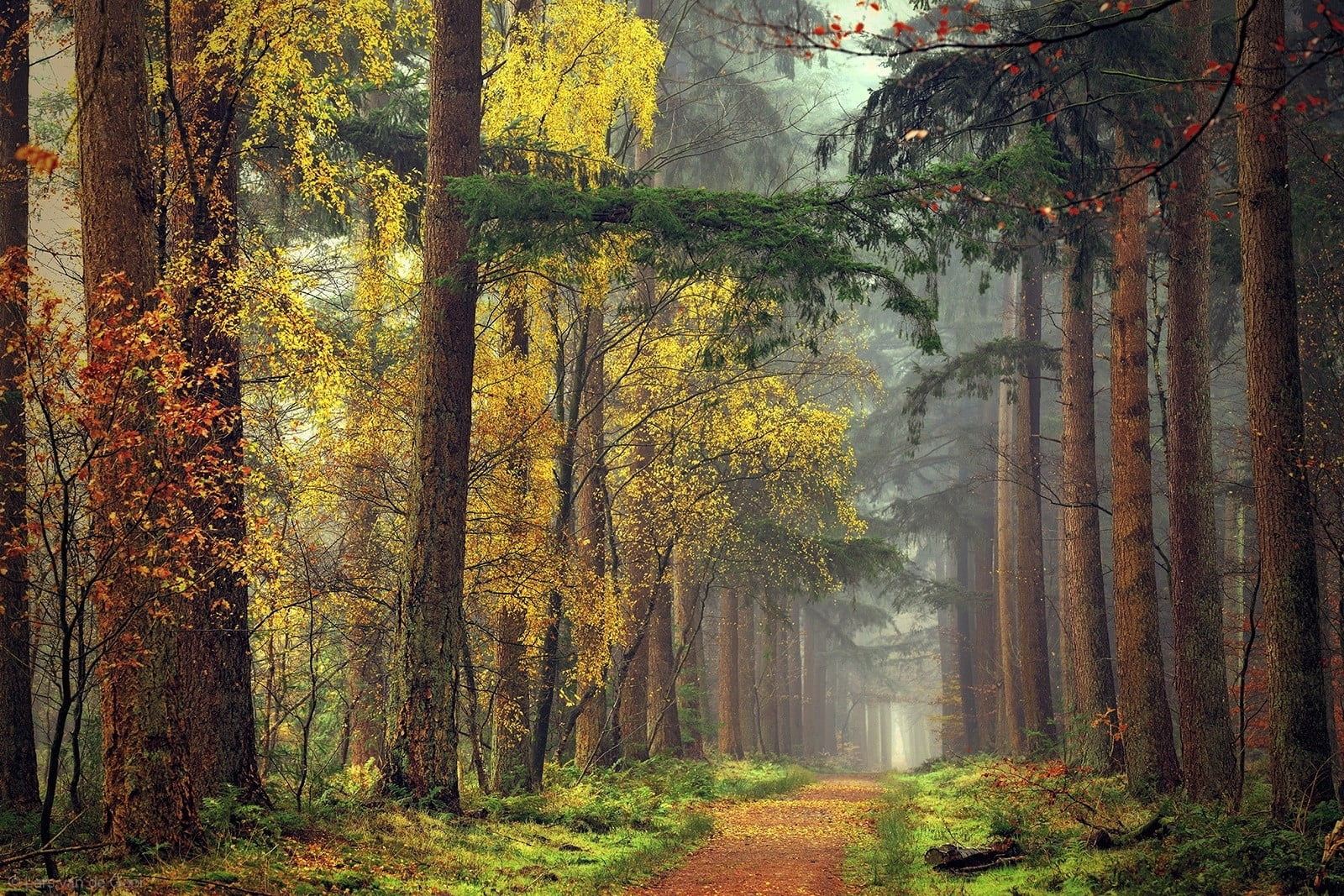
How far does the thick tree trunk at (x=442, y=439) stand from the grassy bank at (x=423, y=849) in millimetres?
827

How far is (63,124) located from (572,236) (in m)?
7.72

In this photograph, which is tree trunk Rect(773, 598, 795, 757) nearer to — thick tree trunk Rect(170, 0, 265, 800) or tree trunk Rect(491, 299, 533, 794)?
tree trunk Rect(491, 299, 533, 794)

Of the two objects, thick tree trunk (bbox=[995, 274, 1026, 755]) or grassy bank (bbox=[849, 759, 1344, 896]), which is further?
thick tree trunk (bbox=[995, 274, 1026, 755])

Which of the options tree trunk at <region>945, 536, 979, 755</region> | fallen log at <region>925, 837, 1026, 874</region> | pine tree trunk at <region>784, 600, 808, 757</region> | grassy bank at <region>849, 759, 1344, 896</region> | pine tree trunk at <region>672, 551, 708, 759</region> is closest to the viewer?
grassy bank at <region>849, 759, 1344, 896</region>

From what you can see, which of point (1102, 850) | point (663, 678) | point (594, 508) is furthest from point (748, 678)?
point (1102, 850)

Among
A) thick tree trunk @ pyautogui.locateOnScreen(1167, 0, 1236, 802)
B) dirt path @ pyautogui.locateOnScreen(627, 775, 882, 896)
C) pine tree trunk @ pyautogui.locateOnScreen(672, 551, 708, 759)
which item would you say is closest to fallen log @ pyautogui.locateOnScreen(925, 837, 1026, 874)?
dirt path @ pyautogui.locateOnScreen(627, 775, 882, 896)

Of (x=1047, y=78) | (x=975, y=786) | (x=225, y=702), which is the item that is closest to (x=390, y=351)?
(x=225, y=702)

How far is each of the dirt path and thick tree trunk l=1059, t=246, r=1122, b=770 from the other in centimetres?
380

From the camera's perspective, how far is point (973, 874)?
8984 millimetres

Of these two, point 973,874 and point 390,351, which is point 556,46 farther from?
point 973,874

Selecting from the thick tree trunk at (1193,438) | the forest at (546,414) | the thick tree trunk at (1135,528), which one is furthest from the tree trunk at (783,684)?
the thick tree trunk at (1193,438)

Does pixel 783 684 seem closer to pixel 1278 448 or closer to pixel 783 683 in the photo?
pixel 783 683

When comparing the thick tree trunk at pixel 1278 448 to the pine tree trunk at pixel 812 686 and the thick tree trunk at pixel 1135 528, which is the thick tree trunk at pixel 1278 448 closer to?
the thick tree trunk at pixel 1135 528

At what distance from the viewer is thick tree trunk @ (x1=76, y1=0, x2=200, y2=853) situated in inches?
263
